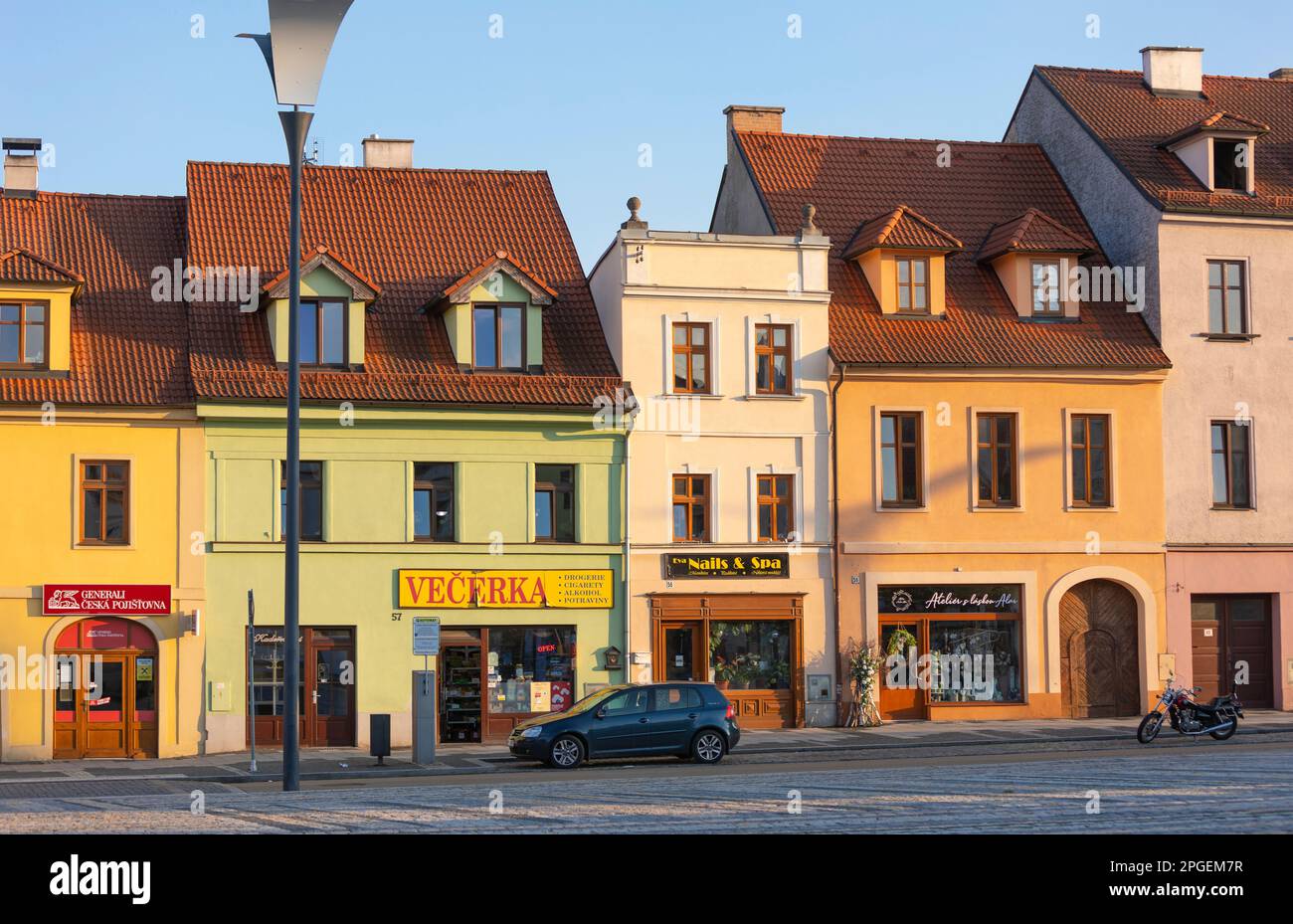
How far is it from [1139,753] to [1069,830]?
47.4ft

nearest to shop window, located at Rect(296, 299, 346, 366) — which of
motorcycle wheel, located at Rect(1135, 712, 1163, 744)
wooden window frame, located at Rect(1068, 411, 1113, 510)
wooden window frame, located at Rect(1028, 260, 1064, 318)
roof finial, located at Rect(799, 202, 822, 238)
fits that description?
roof finial, located at Rect(799, 202, 822, 238)

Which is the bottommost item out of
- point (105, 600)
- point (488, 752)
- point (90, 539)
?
point (488, 752)

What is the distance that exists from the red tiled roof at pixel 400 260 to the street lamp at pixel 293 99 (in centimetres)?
1024

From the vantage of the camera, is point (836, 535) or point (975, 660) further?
point (975, 660)

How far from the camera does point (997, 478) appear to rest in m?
36.3

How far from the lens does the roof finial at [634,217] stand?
115 ft

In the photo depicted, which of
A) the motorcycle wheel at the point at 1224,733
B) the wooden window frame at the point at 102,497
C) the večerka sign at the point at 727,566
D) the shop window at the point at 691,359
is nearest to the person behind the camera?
the motorcycle wheel at the point at 1224,733

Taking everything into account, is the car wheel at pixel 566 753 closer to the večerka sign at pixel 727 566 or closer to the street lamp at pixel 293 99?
the street lamp at pixel 293 99

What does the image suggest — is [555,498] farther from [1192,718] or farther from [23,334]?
[1192,718]

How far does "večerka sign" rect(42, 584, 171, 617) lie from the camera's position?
3100cm

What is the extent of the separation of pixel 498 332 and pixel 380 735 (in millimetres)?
9563

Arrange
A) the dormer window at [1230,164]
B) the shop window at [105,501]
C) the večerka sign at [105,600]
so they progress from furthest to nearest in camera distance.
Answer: the dormer window at [1230,164], the shop window at [105,501], the večerka sign at [105,600]

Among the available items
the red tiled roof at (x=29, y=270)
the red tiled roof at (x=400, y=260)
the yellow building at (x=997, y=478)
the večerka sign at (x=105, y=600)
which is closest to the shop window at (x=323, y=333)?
the red tiled roof at (x=400, y=260)

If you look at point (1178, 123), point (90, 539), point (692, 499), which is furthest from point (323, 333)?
point (1178, 123)
